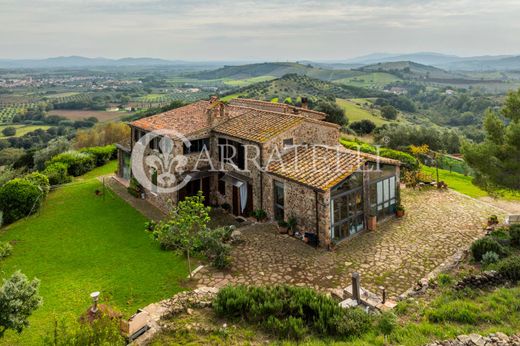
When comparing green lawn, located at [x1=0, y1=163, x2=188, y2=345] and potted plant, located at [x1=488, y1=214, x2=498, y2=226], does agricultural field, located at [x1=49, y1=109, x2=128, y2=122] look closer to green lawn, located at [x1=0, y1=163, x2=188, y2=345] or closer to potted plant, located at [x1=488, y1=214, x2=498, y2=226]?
green lawn, located at [x1=0, y1=163, x2=188, y2=345]

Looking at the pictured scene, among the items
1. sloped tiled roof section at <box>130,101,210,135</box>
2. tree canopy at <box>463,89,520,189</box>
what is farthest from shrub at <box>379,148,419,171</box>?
sloped tiled roof section at <box>130,101,210,135</box>

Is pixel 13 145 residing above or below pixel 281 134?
below

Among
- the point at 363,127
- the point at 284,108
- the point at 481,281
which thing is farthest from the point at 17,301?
the point at 363,127

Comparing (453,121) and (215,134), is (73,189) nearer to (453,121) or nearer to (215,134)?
(215,134)

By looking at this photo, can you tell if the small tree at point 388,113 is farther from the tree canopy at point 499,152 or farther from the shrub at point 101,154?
the tree canopy at point 499,152

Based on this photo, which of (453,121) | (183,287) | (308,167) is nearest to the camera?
(183,287)

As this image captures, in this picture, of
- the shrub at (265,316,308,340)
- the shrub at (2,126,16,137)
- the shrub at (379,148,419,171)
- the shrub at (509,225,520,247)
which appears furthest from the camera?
the shrub at (2,126,16,137)

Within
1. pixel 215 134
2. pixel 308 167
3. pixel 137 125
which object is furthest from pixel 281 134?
pixel 137 125
